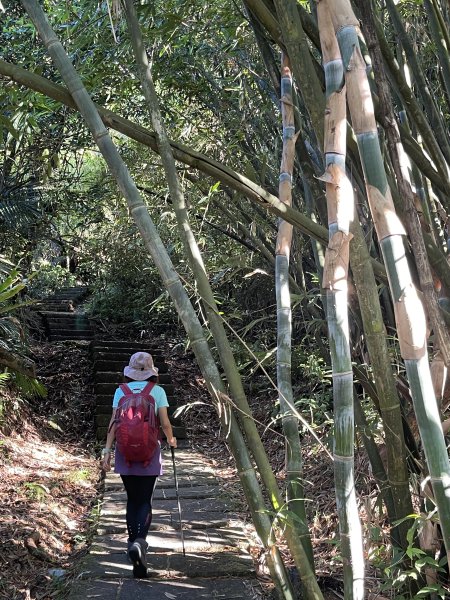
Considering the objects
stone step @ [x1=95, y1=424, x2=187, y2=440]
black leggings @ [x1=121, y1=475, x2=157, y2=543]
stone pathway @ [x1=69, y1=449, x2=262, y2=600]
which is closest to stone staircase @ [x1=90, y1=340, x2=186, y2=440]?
stone step @ [x1=95, y1=424, x2=187, y2=440]

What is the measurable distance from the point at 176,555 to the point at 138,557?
0.54 metres

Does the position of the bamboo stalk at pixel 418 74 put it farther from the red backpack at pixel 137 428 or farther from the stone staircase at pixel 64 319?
the stone staircase at pixel 64 319

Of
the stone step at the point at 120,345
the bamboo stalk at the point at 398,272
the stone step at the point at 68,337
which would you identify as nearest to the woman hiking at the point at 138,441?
the bamboo stalk at the point at 398,272

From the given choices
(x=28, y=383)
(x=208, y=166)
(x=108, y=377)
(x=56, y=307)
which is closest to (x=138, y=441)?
(x=208, y=166)

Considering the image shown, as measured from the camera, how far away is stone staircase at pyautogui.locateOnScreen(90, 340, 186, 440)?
A: 8.40m

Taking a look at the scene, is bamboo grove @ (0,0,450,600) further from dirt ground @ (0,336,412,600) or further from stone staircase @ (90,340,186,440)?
stone staircase @ (90,340,186,440)

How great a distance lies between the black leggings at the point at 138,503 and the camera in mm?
4273

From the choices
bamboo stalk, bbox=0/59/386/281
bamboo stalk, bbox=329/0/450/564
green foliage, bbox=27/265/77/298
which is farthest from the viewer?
green foliage, bbox=27/265/77/298

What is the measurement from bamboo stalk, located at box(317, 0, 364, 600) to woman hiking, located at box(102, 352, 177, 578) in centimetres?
212

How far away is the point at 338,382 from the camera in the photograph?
2135 millimetres

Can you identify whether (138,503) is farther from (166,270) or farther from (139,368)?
(166,270)

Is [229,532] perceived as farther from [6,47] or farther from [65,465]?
[6,47]

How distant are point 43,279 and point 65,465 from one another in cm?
778

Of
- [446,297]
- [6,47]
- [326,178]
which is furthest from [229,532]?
[6,47]
